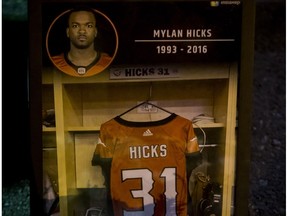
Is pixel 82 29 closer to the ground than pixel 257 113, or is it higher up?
higher up

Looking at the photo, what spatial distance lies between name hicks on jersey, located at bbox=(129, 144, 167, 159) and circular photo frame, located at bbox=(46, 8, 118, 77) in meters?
0.27

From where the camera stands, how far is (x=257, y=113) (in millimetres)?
1620

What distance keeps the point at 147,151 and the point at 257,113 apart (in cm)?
44

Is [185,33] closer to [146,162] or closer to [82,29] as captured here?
[82,29]

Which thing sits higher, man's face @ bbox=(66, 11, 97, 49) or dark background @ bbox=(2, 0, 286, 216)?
man's face @ bbox=(66, 11, 97, 49)

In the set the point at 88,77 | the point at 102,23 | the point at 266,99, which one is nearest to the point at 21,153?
the point at 88,77

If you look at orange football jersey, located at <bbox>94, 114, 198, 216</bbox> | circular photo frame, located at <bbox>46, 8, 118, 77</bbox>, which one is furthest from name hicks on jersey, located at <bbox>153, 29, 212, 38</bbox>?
orange football jersey, located at <bbox>94, 114, 198, 216</bbox>

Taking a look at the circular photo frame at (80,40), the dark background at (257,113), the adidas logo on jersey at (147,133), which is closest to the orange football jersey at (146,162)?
the adidas logo on jersey at (147,133)

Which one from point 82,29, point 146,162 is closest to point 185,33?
point 82,29

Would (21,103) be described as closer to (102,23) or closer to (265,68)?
(102,23)

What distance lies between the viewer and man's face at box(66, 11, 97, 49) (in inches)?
52.3

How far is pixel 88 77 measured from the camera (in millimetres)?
1369

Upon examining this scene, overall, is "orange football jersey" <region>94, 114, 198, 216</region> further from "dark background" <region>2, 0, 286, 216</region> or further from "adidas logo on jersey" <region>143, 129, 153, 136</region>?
"dark background" <region>2, 0, 286, 216</region>

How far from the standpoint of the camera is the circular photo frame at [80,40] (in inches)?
52.3
